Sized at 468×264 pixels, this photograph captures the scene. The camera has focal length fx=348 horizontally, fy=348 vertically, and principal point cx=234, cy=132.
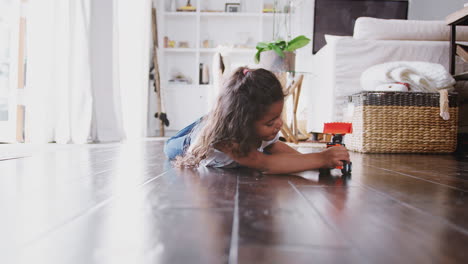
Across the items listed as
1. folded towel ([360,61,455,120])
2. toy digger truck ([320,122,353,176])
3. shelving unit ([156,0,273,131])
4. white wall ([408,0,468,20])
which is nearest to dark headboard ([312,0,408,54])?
white wall ([408,0,468,20])

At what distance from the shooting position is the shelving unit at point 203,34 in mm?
4766

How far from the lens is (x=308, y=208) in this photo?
57cm

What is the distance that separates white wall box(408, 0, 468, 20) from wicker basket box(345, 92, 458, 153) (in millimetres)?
2588

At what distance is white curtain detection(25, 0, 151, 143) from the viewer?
218 cm

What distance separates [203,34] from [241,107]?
434 centimetres

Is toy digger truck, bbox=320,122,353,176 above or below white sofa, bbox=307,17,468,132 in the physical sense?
below

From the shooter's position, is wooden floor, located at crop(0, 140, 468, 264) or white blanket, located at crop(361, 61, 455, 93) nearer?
wooden floor, located at crop(0, 140, 468, 264)

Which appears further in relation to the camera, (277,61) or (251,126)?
(277,61)

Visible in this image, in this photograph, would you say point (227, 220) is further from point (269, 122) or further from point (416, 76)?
point (416, 76)

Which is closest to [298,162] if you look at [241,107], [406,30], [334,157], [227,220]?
[334,157]

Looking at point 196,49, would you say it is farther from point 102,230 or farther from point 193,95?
point 102,230

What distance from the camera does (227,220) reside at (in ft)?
1.61

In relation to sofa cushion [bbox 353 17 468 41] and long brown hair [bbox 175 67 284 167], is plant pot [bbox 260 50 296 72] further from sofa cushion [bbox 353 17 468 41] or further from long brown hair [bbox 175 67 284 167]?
long brown hair [bbox 175 67 284 167]

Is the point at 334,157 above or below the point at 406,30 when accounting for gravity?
below
